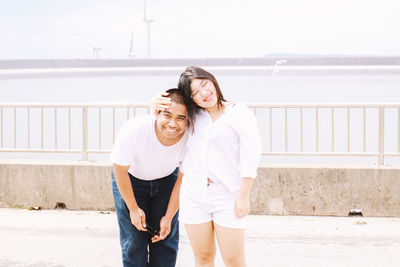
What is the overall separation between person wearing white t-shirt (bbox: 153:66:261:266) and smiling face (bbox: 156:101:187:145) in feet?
0.15

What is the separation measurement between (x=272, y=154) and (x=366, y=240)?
1.64 m

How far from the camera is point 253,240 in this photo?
450cm

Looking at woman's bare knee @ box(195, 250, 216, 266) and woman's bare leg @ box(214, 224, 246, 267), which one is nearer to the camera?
woman's bare leg @ box(214, 224, 246, 267)

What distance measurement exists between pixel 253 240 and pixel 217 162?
90.5 inches

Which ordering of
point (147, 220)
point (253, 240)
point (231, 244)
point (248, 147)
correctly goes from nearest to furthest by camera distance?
point (248, 147) → point (231, 244) → point (147, 220) → point (253, 240)

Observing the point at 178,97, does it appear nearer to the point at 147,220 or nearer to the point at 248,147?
the point at 248,147

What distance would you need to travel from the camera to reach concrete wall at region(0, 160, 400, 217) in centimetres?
532

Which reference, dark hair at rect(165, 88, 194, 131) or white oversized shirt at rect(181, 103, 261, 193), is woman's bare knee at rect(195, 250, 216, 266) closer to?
white oversized shirt at rect(181, 103, 261, 193)

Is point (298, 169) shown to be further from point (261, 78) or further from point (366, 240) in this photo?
point (261, 78)

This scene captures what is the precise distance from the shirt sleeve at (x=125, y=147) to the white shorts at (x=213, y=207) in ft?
1.10

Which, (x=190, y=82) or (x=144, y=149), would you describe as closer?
(x=190, y=82)

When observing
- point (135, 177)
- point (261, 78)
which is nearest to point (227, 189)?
point (135, 177)

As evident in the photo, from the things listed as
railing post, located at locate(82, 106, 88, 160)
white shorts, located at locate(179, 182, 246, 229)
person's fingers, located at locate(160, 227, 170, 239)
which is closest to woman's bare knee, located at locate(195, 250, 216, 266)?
white shorts, located at locate(179, 182, 246, 229)

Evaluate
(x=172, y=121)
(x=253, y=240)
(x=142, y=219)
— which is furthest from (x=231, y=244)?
(x=253, y=240)
